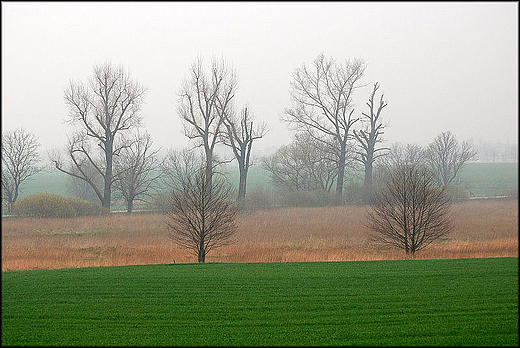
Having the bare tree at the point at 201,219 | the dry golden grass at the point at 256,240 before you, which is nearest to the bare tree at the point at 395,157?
the dry golden grass at the point at 256,240

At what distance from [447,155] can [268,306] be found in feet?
125

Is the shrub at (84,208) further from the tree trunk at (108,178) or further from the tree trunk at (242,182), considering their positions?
the tree trunk at (242,182)

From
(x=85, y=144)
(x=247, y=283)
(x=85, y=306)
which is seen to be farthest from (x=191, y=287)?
(x=85, y=144)

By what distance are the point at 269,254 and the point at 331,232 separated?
25.4ft

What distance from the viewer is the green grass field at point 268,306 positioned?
8430mm

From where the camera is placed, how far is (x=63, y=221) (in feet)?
102

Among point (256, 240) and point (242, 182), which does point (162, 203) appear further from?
point (256, 240)

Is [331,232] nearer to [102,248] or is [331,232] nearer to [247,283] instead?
[102,248]

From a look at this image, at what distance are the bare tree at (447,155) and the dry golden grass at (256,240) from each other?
12.6 m

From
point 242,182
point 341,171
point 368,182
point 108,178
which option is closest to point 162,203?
point 108,178

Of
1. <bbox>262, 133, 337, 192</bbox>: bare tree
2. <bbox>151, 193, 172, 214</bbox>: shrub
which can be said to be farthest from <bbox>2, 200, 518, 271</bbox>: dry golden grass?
<bbox>262, 133, 337, 192</bbox>: bare tree

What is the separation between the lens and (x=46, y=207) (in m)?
32.0

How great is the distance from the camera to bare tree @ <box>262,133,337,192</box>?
46366 mm

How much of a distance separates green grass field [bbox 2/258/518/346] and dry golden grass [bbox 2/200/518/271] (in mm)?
3772
